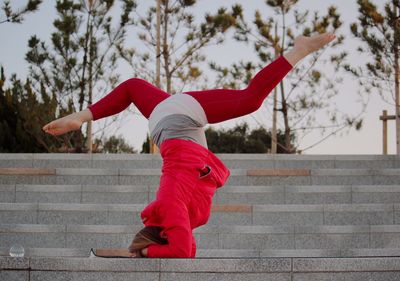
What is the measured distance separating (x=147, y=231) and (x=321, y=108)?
10828mm

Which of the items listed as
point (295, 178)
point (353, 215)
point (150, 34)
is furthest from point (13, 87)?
point (353, 215)

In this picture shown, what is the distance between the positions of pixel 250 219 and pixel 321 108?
24.7 feet

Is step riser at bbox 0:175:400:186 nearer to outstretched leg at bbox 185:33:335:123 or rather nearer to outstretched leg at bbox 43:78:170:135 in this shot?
outstretched leg at bbox 43:78:170:135

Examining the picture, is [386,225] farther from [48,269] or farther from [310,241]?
[48,269]

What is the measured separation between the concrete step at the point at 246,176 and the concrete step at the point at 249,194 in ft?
1.31

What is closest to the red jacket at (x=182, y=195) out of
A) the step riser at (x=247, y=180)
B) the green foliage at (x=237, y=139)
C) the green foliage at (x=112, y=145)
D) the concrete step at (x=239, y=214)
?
the concrete step at (x=239, y=214)

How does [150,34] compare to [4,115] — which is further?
[4,115]

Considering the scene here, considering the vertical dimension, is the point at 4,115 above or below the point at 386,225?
above

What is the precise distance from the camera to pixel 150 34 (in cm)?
1331

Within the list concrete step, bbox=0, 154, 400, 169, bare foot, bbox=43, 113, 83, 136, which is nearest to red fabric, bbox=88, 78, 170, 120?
bare foot, bbox=43, 113, 83, 136

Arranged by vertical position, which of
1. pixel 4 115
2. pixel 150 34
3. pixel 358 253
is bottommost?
pixel 358 253

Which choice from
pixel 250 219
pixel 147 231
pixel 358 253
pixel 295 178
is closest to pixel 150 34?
pixel 295 178

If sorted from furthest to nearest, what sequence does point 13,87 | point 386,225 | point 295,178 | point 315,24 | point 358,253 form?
point 13,87 → point 315,24 → point 295,178 → point 386,225 → point 358,253

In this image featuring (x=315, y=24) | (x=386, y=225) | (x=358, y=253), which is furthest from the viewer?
(x=315, y=24)
